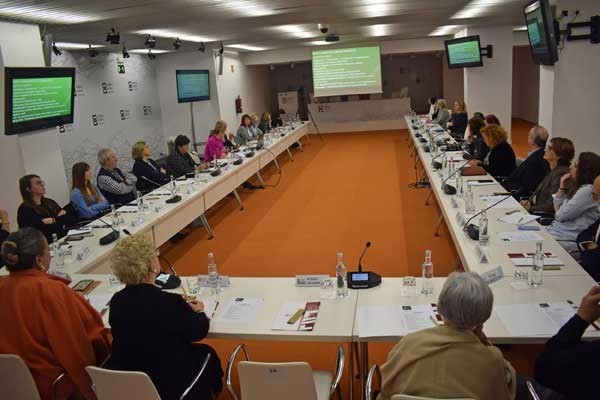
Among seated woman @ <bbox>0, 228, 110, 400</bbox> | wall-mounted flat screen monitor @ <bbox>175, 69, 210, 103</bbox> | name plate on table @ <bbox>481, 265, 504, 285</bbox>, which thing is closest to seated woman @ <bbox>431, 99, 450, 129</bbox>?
wall-mounted flat screen monitor @ <bbox>175, 69, 210, 103</bbox>

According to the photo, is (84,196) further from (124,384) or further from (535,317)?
(535,317)

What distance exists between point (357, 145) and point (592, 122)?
6.11 meters

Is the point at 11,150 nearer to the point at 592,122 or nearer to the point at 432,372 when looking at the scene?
the point at 432,372

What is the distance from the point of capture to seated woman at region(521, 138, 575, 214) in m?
4.25

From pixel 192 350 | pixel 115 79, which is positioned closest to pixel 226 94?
pixel 115 79

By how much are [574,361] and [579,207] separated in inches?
83.8

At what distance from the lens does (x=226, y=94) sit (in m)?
12.0

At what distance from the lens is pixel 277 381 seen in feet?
6.40

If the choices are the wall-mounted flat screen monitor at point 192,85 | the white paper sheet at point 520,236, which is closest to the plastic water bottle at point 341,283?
the white paper sheet at point 520,236

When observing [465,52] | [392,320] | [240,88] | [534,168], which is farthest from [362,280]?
[240,88]

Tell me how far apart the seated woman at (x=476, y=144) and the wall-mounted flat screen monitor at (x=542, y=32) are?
1224 mm

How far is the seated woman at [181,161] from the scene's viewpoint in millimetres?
6824

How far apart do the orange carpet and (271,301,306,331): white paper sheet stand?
0.65 m

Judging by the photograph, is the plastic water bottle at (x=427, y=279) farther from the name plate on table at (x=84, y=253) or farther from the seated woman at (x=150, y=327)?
the name plate on table at (x=84, y=253)
